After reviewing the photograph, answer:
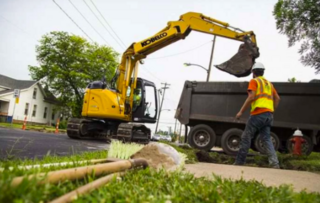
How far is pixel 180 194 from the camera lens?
2.03m

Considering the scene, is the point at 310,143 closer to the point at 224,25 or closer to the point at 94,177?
the point at 224,25

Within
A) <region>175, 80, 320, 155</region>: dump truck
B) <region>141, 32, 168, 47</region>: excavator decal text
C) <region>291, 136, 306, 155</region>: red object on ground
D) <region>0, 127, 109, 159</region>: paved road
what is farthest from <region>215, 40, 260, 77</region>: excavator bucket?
<region>0, 127, 109, 159</region>: paved road

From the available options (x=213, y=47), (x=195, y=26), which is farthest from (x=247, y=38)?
(x=213, y=47)

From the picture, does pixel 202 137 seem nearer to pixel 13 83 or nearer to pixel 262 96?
pixel 262 96

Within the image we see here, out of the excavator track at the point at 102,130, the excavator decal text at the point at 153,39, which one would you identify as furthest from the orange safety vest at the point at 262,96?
the excavator decal text at the point at 153,39

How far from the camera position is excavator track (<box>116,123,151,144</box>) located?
1048cm

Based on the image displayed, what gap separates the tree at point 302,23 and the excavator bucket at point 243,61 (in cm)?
717

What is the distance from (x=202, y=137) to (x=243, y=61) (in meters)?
2.69

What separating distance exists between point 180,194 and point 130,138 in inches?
336

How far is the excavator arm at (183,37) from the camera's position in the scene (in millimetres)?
8391

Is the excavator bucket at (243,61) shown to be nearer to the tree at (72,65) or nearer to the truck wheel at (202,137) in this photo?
the truck wheel at (202,137)

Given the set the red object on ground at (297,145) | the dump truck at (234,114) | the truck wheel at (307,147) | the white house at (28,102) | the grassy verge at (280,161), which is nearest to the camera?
the grassy verge at (280,161)

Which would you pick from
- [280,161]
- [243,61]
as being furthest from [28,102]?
[280,161]

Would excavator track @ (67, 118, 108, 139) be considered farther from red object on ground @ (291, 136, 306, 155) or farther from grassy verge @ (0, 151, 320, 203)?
grassy verge @ (0, 151, 320, 203)
